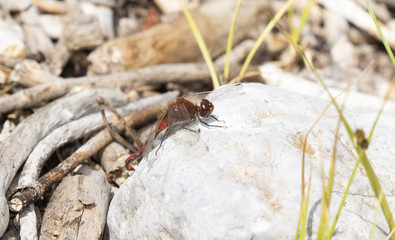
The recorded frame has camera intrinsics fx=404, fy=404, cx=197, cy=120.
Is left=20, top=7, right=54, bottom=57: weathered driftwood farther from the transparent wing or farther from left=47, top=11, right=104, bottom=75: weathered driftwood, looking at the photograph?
the transparent wing

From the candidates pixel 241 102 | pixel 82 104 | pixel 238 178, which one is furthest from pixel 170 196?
pixel 82 104

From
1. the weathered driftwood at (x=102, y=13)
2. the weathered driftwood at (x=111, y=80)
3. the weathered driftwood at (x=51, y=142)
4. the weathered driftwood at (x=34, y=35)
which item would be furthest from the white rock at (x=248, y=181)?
the weathered driftwood at (x=102, y=13)

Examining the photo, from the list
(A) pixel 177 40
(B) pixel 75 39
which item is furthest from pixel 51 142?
(A) pixel 177 40

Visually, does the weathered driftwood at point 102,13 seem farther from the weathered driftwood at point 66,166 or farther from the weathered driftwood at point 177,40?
the weathered driftwood at point 66,166

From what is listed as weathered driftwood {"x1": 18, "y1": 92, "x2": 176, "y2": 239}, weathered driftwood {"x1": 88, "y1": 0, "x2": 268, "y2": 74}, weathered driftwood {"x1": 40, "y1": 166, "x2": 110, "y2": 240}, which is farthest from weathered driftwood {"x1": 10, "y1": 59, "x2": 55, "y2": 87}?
weathered driftwood {"x1": 40, "y1": 166, "x2": 110, "y2": 240}

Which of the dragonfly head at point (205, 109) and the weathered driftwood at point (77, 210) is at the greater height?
the dragonfly head at point (205, 109)

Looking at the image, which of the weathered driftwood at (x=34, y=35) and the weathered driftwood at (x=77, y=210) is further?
the weathered driftwood at (x=34, y=35)
